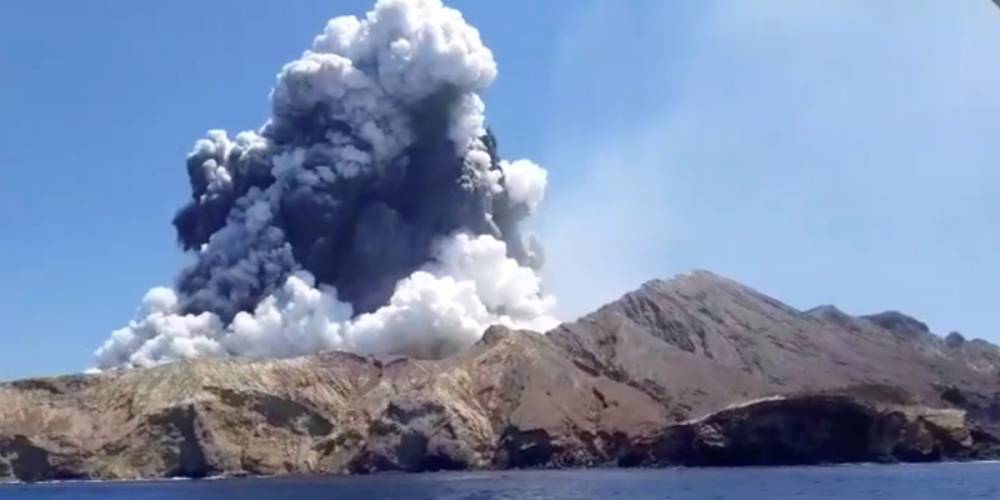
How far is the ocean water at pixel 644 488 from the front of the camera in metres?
126

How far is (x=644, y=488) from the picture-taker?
14838cm

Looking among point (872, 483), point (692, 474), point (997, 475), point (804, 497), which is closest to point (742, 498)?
point (804, 497)

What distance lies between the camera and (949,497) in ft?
376

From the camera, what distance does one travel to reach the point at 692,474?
194875 millimetres

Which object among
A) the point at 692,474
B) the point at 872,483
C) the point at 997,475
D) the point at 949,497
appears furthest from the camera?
the point at 692,474

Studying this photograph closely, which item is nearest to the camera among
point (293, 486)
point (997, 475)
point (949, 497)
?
point (949, 497)

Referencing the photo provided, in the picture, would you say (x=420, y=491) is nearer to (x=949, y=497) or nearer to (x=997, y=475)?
(x=949, y=497)

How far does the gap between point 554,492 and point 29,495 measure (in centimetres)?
7786

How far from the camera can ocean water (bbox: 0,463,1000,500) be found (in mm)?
126250

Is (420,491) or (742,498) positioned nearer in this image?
(742,498)

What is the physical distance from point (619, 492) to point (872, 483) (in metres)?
27.5

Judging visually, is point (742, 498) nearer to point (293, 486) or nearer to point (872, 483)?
point (872, 483)

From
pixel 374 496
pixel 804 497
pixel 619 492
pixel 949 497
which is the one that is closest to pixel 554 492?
pixel 619 492

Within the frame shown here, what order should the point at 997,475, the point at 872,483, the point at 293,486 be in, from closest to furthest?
the point at 872,483 < the point at 997,475 < the point at 293,486
